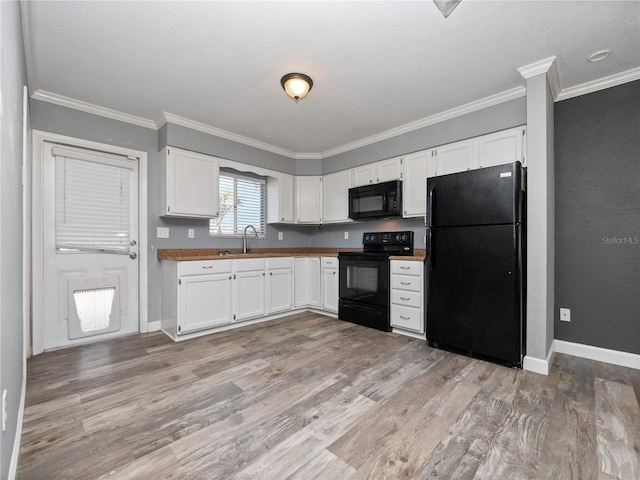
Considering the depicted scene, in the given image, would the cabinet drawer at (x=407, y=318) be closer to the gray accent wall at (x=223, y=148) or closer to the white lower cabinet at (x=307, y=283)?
the white lower cabinet at (x=307, y=283)

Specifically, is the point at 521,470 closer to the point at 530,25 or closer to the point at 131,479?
the point at 131,479

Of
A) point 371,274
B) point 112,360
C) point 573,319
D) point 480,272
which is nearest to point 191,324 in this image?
point 112,360

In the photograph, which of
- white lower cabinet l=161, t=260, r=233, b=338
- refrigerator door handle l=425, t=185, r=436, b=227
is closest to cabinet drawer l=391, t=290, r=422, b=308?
refrigerator door handle l=425, t=185, r=436, b=227

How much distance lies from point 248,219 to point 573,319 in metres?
3.93

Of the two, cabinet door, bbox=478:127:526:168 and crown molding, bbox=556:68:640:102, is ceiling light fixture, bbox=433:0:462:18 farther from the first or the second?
crown molding, bbox=556:68:640:102

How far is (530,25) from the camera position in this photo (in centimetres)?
200

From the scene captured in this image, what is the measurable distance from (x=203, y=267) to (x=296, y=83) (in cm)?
210

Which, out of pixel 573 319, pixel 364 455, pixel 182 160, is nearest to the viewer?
pixel 364 455

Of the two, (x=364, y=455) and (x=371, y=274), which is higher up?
(x=371, y=274)

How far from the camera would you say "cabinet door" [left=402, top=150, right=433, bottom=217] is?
11.5 feet

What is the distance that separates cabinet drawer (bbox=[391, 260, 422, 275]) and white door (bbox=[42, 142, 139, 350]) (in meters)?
2.93

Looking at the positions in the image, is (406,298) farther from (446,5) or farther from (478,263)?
(446,5)

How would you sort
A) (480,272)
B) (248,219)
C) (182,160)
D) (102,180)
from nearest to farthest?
(480,272) → (102,180) → (182,160) → (248,219)

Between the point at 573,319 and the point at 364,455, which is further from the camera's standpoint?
the point at 573,319
